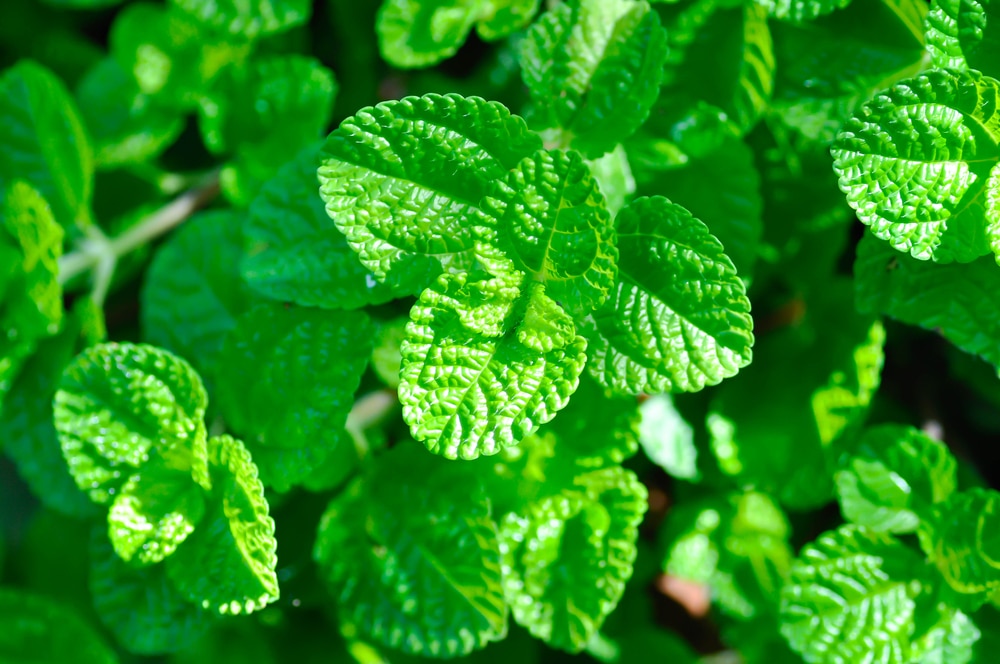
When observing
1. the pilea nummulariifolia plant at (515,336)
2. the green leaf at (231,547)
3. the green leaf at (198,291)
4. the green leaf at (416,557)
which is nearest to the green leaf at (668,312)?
the pilea nummulariifolia plant at (515,336)

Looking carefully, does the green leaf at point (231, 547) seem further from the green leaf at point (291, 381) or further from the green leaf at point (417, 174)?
the green leaf at point (417, 174)

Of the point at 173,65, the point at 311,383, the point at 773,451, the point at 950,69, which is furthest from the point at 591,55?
the point at 173,65

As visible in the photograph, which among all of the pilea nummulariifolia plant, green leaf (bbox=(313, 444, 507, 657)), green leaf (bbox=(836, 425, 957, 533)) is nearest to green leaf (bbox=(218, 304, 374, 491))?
the pilea nummulariifolia plant

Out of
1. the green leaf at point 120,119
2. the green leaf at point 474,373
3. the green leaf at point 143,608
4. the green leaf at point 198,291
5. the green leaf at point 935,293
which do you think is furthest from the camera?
the green leaf at point 120,119

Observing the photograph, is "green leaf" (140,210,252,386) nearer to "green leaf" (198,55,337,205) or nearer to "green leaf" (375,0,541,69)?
"green leaf" (198,55,337,205)

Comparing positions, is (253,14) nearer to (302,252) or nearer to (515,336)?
(302,252)
